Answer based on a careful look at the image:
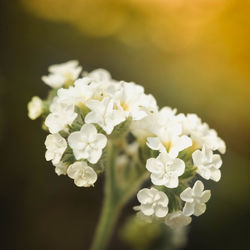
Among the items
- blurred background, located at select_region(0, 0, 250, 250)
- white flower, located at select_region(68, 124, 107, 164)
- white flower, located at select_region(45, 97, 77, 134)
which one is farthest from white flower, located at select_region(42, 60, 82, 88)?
blurred background, located at select_region(0, 0, 250, 250)

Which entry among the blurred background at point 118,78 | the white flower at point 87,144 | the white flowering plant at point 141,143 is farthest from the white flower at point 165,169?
the blurred background at point 118,78

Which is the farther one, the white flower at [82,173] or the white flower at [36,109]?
the white flower at [36,109]

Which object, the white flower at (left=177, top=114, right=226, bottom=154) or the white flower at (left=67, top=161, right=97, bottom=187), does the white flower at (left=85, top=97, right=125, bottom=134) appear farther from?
the white flower at (left=177, top=114, right=226, bottom=154)

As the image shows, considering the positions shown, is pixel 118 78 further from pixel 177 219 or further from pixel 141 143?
pixel 177 219

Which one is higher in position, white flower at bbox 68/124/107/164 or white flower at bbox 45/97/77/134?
white flower at bbox 45/97/77/134

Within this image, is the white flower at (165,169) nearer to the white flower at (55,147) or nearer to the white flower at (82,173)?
the white flower at (82,173)

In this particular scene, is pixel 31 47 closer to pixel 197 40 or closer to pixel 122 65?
pixel 122 65

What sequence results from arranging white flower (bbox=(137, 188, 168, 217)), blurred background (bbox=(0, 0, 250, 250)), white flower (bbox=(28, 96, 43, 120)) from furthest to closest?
1. blurred background (bbox=(0, 0, 250, 250))
2. white flower (bbox=(28, 96, 43, 120))
3. white flower (bbox=(137, 188, 168, 217))

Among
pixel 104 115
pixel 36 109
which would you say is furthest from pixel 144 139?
pixel 36 109
